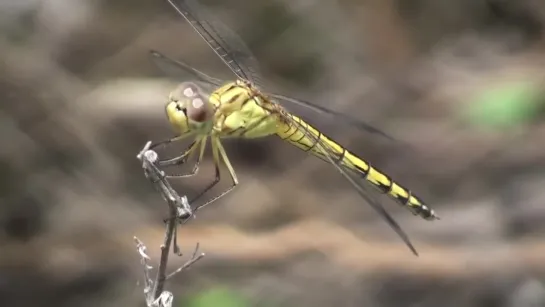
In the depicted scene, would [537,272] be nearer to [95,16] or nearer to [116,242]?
[116,242]

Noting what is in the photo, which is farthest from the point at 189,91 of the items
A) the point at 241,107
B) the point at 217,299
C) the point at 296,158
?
the point at 296,158

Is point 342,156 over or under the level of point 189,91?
under

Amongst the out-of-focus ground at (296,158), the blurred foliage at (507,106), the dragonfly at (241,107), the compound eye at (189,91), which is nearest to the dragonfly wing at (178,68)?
the dragonfly at (241,107)

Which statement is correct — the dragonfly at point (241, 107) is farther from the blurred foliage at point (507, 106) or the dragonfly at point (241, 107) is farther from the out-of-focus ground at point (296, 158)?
the blurred foliage at point (507, 106)

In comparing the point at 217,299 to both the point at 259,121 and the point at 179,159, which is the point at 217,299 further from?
the point at 179,159

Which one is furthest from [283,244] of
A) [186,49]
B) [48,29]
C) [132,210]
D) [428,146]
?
[48,29]

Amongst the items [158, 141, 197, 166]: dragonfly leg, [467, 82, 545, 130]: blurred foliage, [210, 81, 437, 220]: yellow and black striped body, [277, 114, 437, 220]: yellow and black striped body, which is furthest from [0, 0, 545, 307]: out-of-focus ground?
[158, 141, 197, 166]: dragonfly leg
